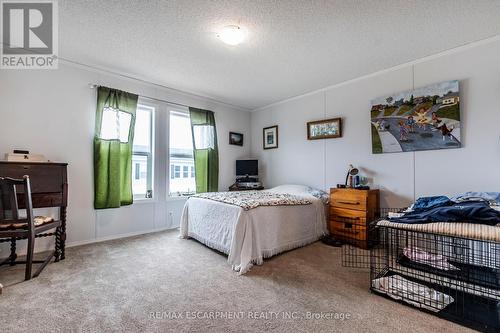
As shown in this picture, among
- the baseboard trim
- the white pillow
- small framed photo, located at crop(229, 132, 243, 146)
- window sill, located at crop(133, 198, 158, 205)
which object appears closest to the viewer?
the baseboard trim

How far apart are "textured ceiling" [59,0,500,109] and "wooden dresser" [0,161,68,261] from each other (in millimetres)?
1432

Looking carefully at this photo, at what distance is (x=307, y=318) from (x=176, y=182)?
3187 mm

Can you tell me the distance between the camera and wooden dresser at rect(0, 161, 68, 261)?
2410 mm

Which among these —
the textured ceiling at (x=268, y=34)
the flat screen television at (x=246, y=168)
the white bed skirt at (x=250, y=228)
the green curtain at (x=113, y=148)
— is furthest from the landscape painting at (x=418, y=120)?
the green curtain at (x=113, y=148)

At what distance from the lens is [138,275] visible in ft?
7.37

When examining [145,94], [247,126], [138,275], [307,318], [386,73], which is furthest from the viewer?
[247,126]

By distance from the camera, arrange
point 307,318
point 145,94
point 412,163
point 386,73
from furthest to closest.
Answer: point 145,94
point 386,73
point 412,163
point 307,318

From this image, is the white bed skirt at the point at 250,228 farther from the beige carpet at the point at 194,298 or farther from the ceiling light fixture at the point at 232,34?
the ceiling light fixture at the point at 232,34

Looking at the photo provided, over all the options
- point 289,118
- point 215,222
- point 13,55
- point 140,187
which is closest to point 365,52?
point 289,118

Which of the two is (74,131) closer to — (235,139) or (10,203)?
(10,203)

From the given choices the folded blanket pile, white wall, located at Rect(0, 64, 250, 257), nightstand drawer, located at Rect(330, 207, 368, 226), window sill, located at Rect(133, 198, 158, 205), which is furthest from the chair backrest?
nightstand drawer, located at Rect(330, 207, 368, 226)

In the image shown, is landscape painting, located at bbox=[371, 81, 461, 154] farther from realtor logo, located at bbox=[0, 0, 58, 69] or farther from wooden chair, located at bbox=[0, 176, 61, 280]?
wooden chair, located at bbox=[0, 176, 61, 280]

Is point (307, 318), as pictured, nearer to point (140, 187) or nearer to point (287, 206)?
point (287, 206)

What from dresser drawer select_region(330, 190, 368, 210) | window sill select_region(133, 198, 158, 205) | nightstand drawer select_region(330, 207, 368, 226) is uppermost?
dresser drawer select_region(330, 190, 368, 210)
